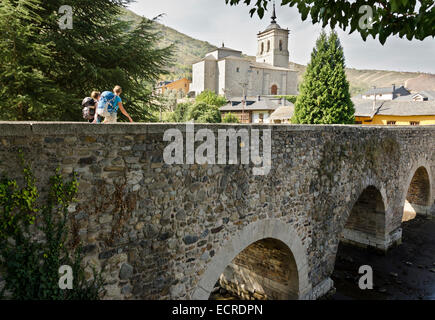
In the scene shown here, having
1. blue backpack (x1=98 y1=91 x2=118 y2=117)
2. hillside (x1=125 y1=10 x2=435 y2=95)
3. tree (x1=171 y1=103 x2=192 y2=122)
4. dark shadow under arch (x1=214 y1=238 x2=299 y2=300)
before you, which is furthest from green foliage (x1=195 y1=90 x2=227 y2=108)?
hillside (x1=125 y1=10 x2=435 y2=95)

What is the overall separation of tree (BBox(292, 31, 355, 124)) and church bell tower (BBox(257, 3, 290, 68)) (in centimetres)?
4608

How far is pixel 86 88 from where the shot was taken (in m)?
9.81

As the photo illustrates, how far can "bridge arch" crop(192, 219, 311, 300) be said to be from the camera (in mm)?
5250

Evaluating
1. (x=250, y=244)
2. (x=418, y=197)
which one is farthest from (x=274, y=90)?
(x=250, y=244)

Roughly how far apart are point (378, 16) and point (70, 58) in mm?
8750

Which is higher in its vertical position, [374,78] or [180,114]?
[374,78]

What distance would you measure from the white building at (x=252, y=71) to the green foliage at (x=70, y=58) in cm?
5109

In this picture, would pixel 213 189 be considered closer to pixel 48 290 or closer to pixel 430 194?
pixel 48 290

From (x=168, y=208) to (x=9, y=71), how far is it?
5713 millimetres

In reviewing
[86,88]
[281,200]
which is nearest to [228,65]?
[86,88]

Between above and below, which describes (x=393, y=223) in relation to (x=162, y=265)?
below

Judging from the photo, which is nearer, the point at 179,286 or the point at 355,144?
the point at 179,286

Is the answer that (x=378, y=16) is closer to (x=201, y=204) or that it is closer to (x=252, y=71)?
(x=201, y=204)

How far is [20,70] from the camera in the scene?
732 cm
